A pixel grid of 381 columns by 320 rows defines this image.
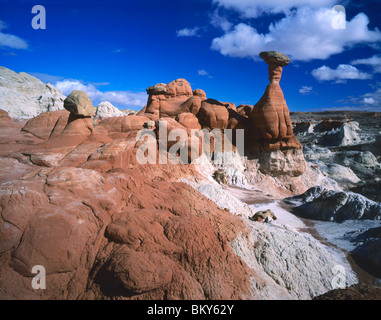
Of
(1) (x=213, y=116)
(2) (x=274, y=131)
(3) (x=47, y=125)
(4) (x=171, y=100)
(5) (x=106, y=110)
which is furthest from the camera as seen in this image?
(5) (x=106, y=110)

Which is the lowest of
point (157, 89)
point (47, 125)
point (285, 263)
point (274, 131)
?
point (285, 263)

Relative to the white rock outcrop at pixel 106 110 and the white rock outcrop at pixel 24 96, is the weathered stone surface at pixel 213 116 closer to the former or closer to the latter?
the white rock outcrop at pixel 106 110

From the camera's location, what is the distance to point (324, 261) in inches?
231

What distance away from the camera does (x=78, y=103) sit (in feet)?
31.1

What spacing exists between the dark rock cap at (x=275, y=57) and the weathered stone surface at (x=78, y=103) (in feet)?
37.8

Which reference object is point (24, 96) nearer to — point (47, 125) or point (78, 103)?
point (47, 125)

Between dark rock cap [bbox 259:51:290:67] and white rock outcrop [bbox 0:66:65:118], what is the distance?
21.8 m

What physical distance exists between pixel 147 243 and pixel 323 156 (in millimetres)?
25569

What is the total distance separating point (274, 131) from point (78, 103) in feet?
40.0

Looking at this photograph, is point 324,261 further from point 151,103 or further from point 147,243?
point 151,103

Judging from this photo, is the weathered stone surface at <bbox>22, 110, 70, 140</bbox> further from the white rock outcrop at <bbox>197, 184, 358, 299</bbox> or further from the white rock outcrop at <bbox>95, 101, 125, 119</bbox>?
the white rock outcrop at <bbox>95, 101, 125, 119</bbox>

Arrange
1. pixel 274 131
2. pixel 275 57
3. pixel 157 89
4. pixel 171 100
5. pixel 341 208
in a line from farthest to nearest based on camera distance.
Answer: pixel 171 100
pixel 157 89
pixel 274 131
pixel 275 57
pixel 341 208

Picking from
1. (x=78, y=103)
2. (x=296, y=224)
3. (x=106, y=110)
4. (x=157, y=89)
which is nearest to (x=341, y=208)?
(x=296, y=224)

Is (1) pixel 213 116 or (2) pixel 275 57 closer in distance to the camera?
(2) pixel 275 57
